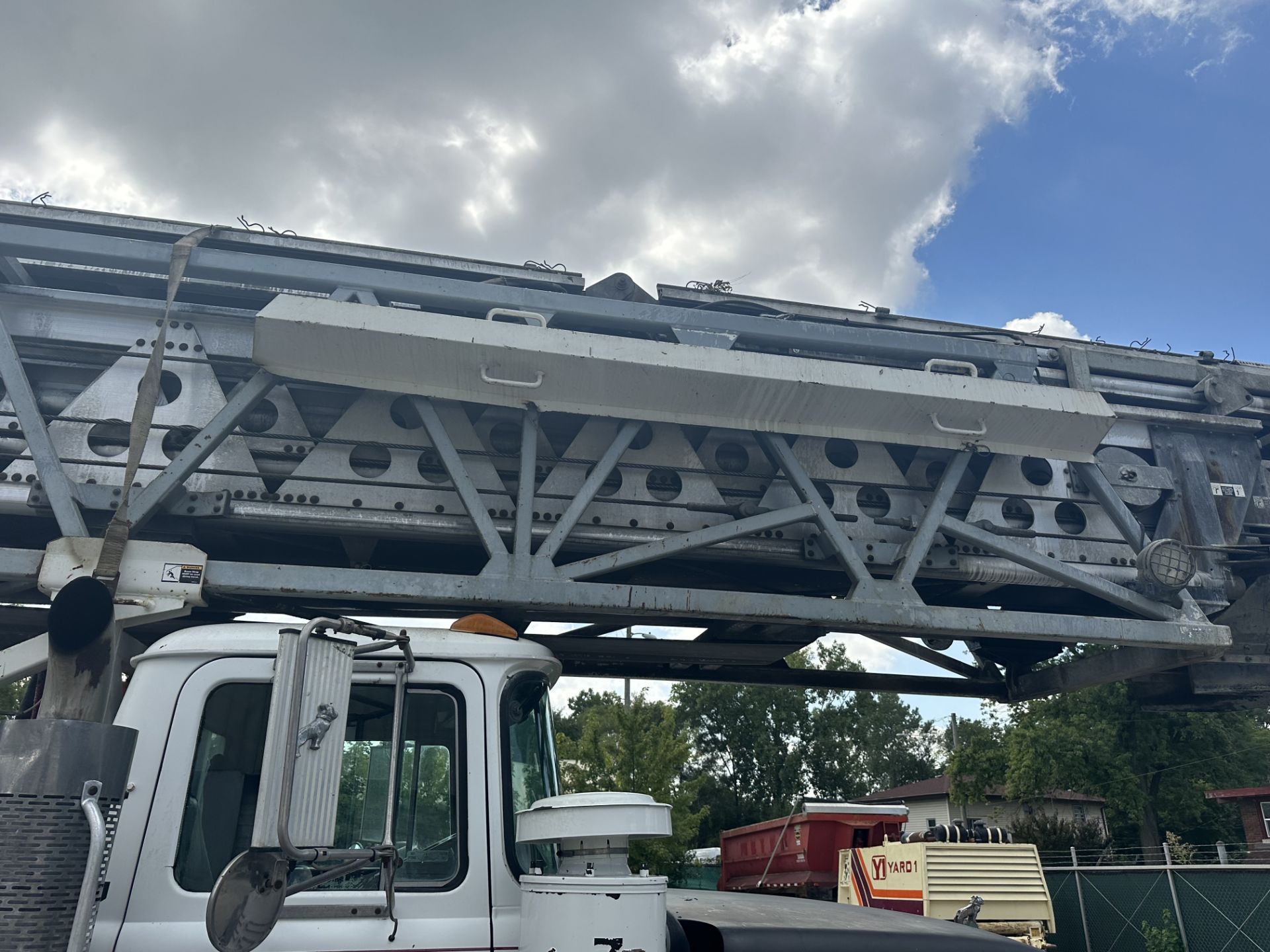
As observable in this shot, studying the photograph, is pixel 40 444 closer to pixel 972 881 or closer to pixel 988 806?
pixel 972 881

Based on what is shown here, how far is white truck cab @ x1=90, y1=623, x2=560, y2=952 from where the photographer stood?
2438mm

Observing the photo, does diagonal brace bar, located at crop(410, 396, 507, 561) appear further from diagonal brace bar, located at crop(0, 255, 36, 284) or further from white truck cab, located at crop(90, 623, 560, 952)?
diagonal brace bar, located at crop(0, 255, 36, 284)

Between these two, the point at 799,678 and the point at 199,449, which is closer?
the point at 199,449

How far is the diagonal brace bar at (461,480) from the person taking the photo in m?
4.10

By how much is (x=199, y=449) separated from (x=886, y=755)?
171 feet

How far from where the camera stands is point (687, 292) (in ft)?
16.6

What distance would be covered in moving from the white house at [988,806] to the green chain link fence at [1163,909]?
49.7 ft

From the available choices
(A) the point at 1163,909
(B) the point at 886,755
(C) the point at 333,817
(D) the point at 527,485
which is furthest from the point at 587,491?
(B) the point at 886,755

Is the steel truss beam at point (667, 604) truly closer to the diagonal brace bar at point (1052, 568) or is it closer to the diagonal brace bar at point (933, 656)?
the diagonal brace bar at point (1052, 568)

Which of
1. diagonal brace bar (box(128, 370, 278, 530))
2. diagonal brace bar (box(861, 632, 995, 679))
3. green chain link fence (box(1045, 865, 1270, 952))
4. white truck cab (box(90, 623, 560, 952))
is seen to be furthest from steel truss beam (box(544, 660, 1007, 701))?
green chain link fence (box(1045, 865, 1270, 952))

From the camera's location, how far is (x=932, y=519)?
461 centimetres

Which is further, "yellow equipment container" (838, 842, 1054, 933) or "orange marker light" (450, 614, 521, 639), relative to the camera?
"yellow equipment container" (838, 842, 1054, 933)

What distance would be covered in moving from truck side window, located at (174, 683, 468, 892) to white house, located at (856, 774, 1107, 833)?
28302 millimetres

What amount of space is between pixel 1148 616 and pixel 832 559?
5.73ft
